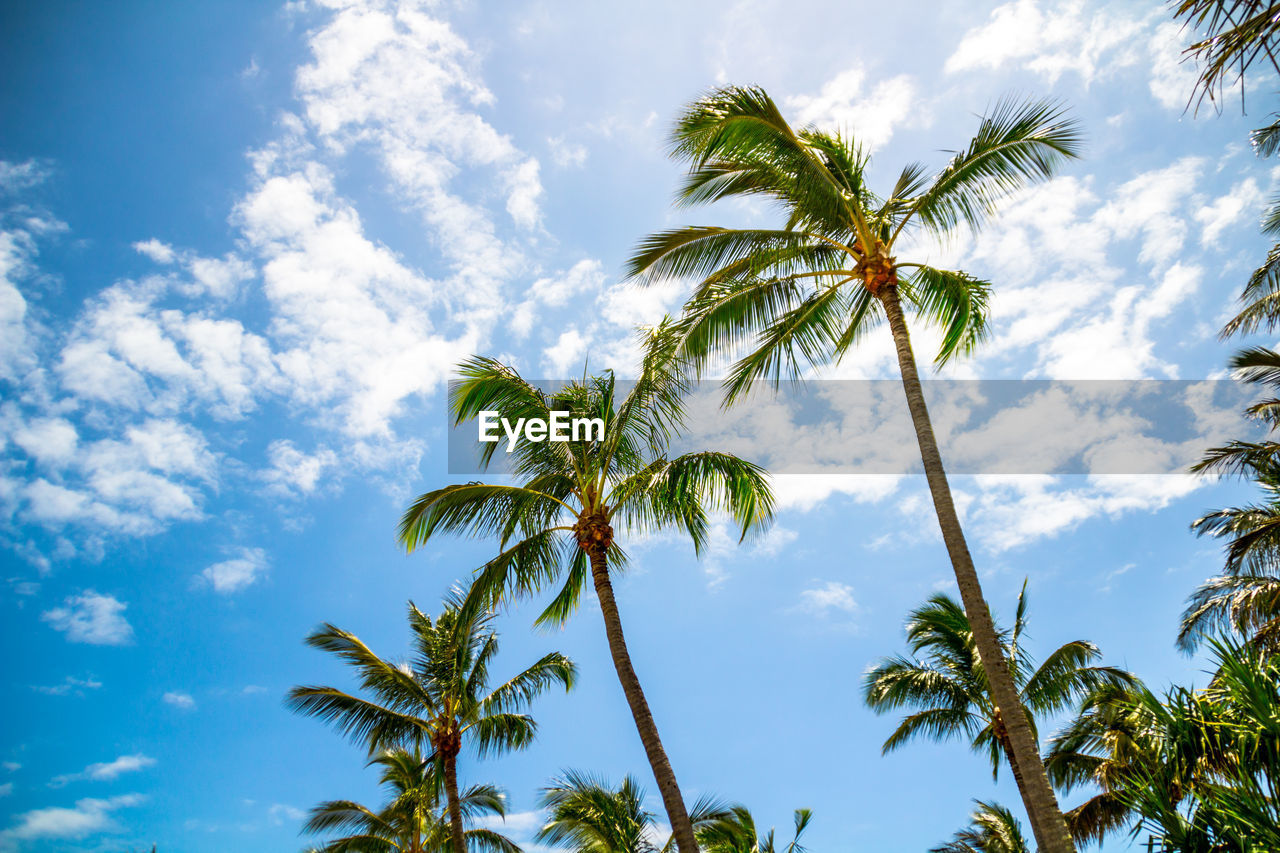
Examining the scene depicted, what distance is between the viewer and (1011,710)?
23.5 feet

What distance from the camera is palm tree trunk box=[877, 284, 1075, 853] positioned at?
264 inches

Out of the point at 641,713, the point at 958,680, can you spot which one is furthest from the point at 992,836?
the point at 641,713

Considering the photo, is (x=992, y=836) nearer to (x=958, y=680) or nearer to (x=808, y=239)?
(x=958, y=680)

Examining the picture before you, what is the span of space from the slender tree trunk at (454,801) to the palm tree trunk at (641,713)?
7.60m

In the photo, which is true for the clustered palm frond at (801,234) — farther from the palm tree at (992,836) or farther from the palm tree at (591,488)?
the palm tree at (992,836)

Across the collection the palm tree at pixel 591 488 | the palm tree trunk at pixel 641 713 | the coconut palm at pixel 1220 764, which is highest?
the palm tree at pixel 591 488

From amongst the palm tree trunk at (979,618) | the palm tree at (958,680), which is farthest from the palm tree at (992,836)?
the palm tree trunk at (979,618)

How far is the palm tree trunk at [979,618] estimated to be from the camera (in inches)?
264

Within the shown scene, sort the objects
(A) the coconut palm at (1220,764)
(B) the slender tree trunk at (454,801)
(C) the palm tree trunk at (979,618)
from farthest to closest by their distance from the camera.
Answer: (B) the slender tree trunk at (454,801) < (C) the palm tree trunk at (979,618) < (A) the coconut palm at (1220,764)

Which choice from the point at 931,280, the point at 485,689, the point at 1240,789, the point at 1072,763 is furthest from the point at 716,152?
the point at 1072,763

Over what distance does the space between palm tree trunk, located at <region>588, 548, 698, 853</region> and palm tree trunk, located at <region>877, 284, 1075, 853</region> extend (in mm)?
3954

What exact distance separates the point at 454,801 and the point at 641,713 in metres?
8.04

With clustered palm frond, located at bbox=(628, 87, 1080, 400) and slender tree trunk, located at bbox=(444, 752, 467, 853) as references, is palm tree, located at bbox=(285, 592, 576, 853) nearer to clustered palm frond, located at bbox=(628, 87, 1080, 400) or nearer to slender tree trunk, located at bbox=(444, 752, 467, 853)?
slender tree trunk, located at bbox=(444, 752, 467, 853)

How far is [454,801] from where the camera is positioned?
611 inches
